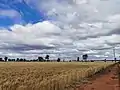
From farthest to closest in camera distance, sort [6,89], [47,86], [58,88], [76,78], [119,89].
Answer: [76,78] < [119,89] < [58,88] < [47,86] < [6,89]

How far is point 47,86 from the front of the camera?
667 inches

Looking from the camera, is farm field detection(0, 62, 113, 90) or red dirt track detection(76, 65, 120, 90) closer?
farm field detection(0, 62, 113, 90)

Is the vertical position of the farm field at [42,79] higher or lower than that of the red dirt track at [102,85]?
higher

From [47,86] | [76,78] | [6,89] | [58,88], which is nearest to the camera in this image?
[6,89]

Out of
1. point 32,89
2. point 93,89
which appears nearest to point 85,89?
point 93,89

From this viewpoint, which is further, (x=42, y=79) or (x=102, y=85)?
(x=42, y=79)

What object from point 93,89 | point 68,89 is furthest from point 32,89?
point 93,89

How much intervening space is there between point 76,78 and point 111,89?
891 centimetres

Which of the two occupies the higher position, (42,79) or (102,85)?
(42,79)

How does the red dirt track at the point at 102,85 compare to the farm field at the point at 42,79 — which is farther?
the red dirt track at the point at 102,85

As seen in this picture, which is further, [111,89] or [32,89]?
[111,89]

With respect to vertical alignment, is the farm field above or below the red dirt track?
above

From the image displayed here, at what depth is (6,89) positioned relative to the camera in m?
14.9

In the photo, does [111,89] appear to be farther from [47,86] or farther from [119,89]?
[47,86]
